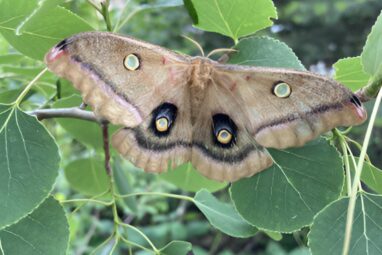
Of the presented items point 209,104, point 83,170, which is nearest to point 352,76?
point 209,104

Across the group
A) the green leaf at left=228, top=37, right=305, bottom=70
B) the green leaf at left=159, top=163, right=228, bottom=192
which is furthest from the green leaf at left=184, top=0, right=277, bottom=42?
the green leaf at left=159, top=163, right=228, bottom=192

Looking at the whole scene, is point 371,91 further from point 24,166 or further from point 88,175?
point 88,175

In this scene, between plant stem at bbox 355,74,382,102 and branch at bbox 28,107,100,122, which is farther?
branch at bbox 28,107,100,122

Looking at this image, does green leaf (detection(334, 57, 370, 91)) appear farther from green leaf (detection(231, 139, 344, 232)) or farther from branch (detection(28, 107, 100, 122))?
branch (detection(28, 107, 100, 122))

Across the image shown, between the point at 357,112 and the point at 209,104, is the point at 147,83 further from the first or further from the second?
the point at 357,112

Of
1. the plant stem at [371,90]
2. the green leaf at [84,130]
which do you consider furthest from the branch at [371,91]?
the green leaf at [84,130]

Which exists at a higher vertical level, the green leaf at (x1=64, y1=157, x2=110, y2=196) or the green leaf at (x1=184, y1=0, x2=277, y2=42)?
the green leaf at (x1=184, y1=0, x2=277, y2=42)

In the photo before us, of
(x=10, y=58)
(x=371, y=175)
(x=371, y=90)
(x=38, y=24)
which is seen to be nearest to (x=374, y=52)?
(x=371, y=90)

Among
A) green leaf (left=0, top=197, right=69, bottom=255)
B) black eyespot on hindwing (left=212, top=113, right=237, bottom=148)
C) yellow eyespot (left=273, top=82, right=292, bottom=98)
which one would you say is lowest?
green leaf (left=0, top=197, right=69, bottom=255)
